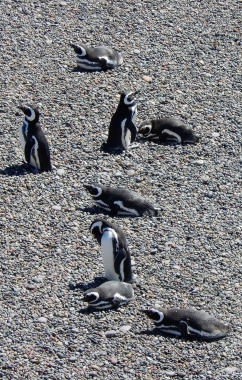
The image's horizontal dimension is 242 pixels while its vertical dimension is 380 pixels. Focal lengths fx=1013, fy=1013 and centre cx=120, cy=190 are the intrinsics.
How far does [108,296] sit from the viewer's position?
806 centimetres

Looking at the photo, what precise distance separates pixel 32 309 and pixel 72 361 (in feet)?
2.33

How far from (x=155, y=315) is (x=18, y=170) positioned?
290 centimetres

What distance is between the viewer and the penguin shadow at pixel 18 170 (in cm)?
1009

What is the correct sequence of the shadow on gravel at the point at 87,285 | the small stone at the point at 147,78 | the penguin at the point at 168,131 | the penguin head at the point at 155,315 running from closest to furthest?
the penguin head at the point at 155,315 < the shadow on gravel at the point at 87,285 < the penguin at the point at 168,131 < the small stone at the point at 147,78

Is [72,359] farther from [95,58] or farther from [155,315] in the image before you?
[95,58]

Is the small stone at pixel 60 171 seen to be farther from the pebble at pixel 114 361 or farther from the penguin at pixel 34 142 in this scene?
Answer: the pebble at pixel 114 361

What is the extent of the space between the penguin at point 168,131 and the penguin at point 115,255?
7.73 feet

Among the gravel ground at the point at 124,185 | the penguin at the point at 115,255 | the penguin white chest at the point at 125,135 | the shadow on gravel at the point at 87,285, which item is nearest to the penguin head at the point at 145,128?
the gravel ground at the point at 124,185

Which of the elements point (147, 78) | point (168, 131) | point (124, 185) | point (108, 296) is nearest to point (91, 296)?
point (108, 296)

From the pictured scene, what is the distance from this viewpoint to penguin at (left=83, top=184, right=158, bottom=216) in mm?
9375

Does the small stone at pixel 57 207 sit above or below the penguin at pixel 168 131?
below

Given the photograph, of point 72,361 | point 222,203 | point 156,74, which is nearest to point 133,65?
point 156,74

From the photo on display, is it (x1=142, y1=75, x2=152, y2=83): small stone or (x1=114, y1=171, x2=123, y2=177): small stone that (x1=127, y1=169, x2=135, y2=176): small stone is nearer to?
(x1=114, y1=171, x2=123, y2=177): small stone

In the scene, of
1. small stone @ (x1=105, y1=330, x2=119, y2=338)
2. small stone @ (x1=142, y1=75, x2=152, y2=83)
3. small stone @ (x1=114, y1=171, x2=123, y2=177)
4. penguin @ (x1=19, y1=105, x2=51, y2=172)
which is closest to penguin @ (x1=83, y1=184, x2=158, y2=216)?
small stone @ (x1=114, y1=171, x2=123, y2=177)
